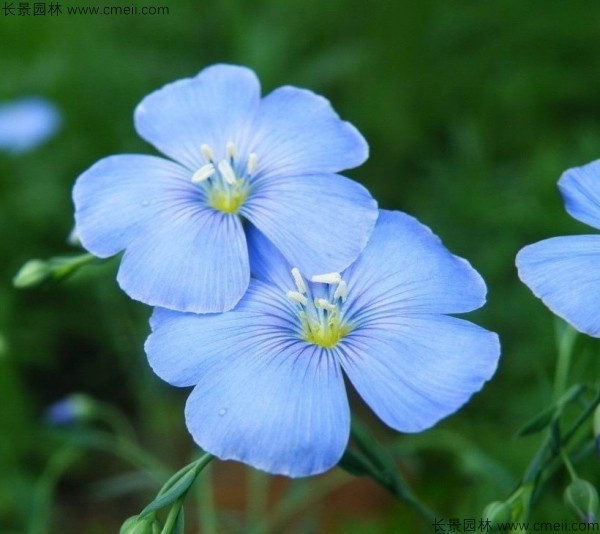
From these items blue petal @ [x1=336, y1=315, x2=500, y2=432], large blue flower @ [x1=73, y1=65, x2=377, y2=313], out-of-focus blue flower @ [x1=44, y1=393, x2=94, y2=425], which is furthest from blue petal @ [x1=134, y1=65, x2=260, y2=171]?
out-of-focus blue flower @ [x1=44, y1=393, x2=94, y2=425]

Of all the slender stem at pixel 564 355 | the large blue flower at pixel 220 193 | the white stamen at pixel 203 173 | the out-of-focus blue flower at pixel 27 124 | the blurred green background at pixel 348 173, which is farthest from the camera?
the out-of-focus blue flower at pixel 27 124

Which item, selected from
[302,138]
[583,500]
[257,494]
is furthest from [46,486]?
[583,500]

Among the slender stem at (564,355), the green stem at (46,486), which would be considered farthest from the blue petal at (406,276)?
the green stem at (46,486)

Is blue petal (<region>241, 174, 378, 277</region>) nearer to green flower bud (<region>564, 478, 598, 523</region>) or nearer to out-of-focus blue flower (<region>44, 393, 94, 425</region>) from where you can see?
green flower bud (<region>564, 478, 598, 523</region>)

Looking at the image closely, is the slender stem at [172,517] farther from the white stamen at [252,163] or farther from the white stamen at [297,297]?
the white stamen at [252,163]

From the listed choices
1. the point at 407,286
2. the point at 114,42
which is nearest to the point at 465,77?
the point at 114,42

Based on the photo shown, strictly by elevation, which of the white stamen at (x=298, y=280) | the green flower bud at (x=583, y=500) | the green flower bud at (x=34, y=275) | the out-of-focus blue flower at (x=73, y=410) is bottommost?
the out-of-focus blue flower at (x=73, y=410)
